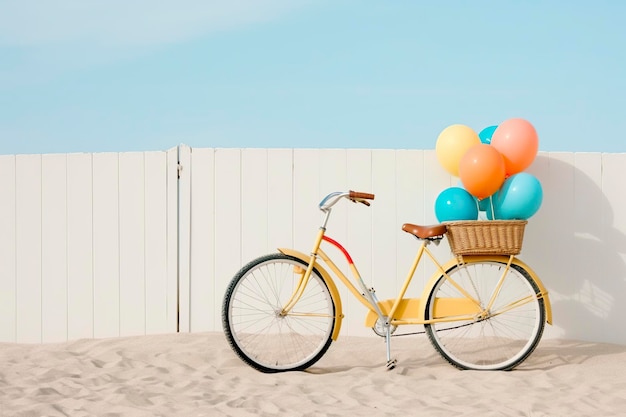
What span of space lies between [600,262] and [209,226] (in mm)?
3166

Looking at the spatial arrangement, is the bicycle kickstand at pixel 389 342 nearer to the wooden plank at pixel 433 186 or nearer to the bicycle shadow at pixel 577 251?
the wooden plank at pixel 433 186

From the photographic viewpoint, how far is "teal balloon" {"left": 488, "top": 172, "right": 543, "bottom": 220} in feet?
18.4

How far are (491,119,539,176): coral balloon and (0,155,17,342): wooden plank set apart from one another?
400cm

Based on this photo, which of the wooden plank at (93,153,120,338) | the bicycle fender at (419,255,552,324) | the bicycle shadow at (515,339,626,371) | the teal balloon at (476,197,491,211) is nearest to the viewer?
the bicycle fender at (419,255,552,324)

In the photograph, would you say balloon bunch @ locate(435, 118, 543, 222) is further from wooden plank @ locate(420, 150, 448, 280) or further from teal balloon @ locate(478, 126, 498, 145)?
wooden plank @ locate(420, 150, 448, 280)

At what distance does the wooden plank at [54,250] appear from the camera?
6801 mm

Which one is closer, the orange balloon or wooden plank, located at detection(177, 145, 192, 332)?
the orange balloon

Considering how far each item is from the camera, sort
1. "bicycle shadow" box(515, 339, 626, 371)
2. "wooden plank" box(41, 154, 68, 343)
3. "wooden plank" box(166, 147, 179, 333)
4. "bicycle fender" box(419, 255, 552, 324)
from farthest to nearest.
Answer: "wooden plank" box(41, 154, 68, 343) < "wooden plank" box(166, 147, 179, 333) < "bicycle shadow" box(515, 339, 626, 371) < "bicycle fender" box(419, 255, 552, 324)

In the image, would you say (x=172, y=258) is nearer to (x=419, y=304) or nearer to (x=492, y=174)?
(x=419, y=304)

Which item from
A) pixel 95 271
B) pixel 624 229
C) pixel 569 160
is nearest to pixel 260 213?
pixel 95 271

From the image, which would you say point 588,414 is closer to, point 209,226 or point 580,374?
point 580,374

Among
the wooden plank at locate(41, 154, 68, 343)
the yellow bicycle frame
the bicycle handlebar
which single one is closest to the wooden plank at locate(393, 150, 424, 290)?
the yellow bicycle frame

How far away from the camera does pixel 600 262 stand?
6.71 metres

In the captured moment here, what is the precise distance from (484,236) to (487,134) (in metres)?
1.17
